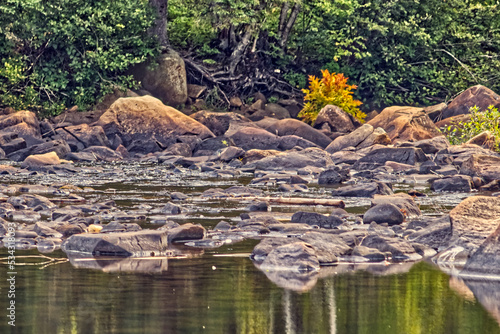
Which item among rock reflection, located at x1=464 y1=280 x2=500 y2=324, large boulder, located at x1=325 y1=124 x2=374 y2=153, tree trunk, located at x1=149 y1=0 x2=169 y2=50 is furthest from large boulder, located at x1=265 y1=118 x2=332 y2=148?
rock reflection, located at x1=464 y1=280 x2=500 y2=324

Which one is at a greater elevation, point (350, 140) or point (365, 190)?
point (350, 140)

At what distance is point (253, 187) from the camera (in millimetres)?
13922

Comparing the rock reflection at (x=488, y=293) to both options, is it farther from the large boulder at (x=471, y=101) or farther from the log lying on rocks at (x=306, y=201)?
the large boulder at (x=471, y=101)

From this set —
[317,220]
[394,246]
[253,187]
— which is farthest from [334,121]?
[394,246]

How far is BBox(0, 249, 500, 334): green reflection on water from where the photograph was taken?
5.20m

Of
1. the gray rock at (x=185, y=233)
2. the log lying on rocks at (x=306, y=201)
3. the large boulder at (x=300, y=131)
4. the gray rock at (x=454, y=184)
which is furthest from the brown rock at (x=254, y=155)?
the gray rock at (x=185, y=233)

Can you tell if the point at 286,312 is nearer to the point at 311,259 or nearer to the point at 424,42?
the point at 311,259

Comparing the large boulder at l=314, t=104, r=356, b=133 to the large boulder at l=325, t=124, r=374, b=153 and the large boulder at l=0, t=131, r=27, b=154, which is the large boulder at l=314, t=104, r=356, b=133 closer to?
the large boulder at l=325, t=124, r=374, b=153

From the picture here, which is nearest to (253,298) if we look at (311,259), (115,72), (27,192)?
(311,259)

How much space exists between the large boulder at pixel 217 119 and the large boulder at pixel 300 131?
1798 mm

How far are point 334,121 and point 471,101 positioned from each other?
3732 millimetres

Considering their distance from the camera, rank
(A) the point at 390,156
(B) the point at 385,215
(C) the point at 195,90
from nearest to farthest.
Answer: (B) the point at 385,215, (A) the point at 390,156, (C) the point at 195,90

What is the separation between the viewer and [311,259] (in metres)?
7.04

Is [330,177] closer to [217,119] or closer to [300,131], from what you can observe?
[300,131]
